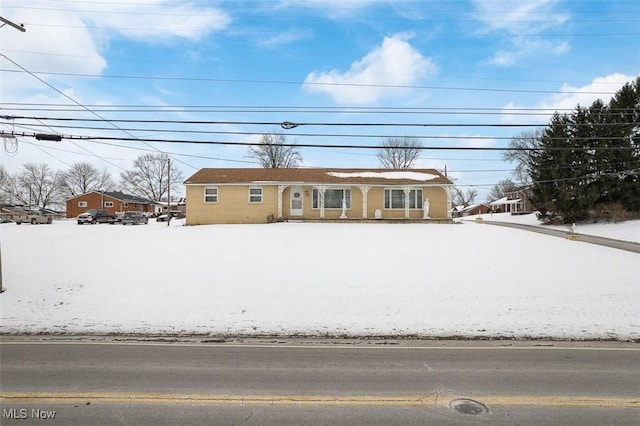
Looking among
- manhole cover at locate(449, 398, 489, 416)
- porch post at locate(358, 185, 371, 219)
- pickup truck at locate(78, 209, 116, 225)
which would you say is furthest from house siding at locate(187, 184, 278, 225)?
manhole cover at locate(449, 398, 489, 416)

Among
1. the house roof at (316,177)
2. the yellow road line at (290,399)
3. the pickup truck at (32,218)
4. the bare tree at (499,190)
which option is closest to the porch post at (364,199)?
the house roof at (316,177)

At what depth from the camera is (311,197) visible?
1136 inches

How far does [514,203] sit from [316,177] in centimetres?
5850

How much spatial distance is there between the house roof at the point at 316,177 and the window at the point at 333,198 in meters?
0.92

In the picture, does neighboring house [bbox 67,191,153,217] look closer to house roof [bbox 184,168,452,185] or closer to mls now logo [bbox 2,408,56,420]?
house roof [bbox 184,168,452,185]

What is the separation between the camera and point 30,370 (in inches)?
208

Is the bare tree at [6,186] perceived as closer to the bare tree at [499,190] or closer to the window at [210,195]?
the window at [210,195]

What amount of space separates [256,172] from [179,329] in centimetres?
2364

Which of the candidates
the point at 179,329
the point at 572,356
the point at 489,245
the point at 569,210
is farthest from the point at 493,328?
the point at 569,210

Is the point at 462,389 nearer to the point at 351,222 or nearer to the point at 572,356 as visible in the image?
the point at 572,356

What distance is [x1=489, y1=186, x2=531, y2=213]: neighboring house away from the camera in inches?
2503

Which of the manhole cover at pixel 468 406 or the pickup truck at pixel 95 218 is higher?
the pickup truck at pixel 95 218

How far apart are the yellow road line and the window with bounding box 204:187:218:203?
79.8 ft

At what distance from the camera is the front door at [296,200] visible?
2880 centimetres
